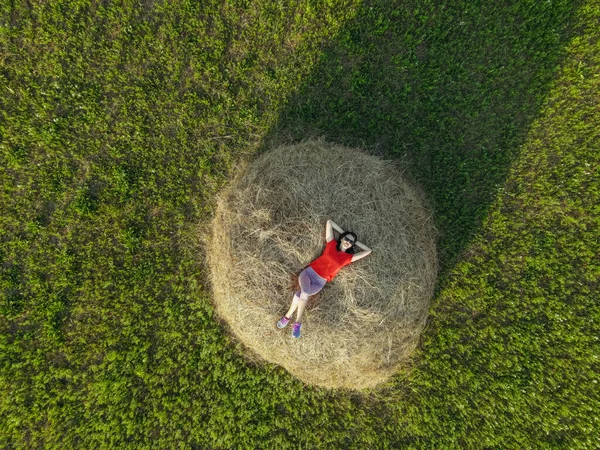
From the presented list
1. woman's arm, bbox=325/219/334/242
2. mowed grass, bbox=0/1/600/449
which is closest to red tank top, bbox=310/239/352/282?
woman's arm, bbox=325/219/334/242

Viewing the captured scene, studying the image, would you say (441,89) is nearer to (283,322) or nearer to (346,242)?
(346,242)

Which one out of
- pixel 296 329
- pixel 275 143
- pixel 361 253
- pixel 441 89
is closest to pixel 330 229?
pixel 361 253

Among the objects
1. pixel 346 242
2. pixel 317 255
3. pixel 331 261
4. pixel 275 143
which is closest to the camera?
pixel 346 242

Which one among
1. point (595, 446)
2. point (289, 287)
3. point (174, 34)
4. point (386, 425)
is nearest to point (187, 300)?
point (289, 287)

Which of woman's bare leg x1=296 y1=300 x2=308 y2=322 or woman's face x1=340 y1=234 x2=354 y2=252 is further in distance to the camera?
woman's bare leg x1=296 y1=300 x2=308 y2=322

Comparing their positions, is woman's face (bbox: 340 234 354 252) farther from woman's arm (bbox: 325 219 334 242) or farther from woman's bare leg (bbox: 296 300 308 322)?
woman's bare leg (bbox: 296 300 308 322)

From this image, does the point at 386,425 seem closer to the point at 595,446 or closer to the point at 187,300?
the point at 595,446

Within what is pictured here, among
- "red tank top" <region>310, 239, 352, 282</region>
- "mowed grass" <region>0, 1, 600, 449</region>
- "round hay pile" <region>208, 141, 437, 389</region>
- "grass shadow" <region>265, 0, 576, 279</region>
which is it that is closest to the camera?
"red tank top" <region>310, 239, 352, 282</region>
